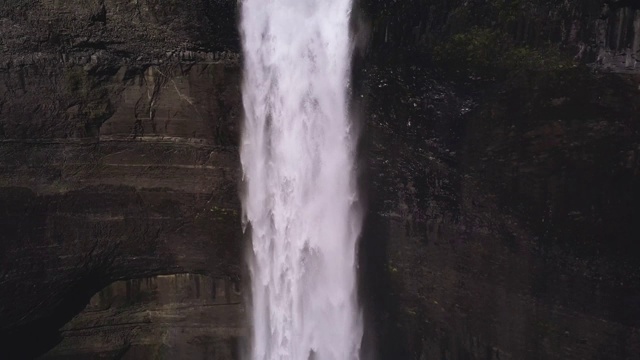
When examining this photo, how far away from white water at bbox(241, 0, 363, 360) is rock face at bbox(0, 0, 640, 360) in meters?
0.31

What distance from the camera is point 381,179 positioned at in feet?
24.3

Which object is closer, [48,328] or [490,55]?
[490,55]

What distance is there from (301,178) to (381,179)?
120 cm

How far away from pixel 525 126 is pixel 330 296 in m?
3.74

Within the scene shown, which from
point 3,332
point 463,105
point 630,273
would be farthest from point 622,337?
point 3,332

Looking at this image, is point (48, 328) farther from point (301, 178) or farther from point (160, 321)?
point (301, 178)

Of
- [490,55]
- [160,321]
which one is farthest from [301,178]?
[160,321]

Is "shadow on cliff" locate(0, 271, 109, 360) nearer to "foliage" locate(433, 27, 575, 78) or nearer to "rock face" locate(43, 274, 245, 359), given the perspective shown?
"rock face" locate(43, 274, 245, 359)

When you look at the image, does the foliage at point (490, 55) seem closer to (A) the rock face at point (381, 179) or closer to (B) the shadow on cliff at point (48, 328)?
(A) the rock face at point (381, 179)

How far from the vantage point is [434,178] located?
6.92 metres

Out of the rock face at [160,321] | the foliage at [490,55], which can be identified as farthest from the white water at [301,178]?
the foliage at [490,55]

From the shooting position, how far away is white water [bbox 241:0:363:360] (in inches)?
288

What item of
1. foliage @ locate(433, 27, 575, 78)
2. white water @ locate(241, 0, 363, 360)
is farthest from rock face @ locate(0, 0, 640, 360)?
white water @ locate(241, 0, 363, 360)

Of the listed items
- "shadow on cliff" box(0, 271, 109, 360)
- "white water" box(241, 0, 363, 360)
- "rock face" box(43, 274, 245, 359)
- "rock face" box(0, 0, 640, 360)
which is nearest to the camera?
"rock face" box(0, 0, 640, 360)
